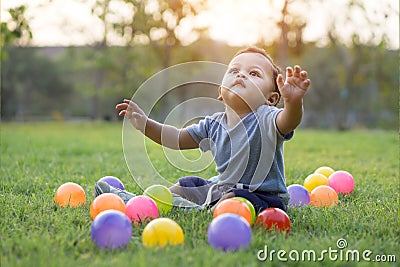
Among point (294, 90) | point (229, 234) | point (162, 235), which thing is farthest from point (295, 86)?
point (162, 235)

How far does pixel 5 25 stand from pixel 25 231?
12.1ft

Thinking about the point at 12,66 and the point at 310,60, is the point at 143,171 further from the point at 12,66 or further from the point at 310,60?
the point at 12,66

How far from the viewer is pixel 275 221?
2.25 metres

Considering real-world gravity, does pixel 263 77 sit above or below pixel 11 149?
above

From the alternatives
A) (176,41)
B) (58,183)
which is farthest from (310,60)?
(58,183)

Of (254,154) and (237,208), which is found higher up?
(254,154)

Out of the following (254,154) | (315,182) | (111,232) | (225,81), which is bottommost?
(315,182)

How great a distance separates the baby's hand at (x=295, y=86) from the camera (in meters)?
2.26

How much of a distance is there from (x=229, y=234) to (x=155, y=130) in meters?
1.24

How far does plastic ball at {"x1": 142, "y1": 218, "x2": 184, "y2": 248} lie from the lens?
1973 millimetres

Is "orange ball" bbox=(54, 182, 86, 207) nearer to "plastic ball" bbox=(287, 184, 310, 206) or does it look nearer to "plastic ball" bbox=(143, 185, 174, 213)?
"plastic ball" bbox=(143, 185, 174, 213)

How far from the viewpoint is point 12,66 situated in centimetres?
2220

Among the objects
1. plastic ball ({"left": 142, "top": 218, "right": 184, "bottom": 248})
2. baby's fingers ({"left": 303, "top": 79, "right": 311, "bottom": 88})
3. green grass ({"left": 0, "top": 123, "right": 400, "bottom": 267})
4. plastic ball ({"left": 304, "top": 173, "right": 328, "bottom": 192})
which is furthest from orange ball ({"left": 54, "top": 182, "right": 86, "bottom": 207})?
plastic ball ({"left": 304, "top": 173, "right": 328, "bottom": 192})

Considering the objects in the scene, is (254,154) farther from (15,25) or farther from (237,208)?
(15,25)
